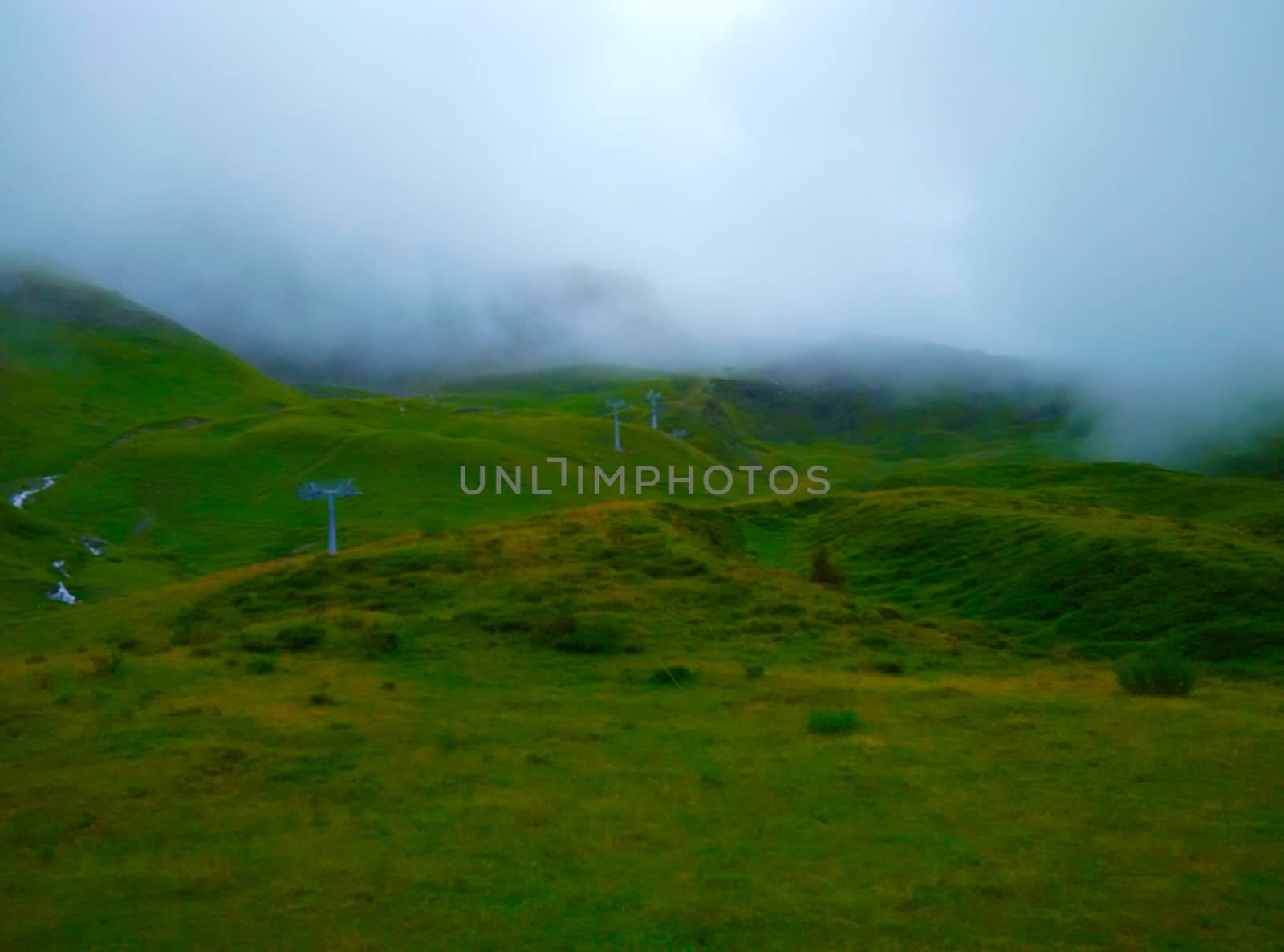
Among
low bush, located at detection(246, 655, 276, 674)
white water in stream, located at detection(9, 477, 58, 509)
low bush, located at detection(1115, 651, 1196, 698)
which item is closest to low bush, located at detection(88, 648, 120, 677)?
low bush, located at detection(246, 655, 276, 674)

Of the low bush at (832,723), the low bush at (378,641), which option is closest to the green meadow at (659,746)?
the low bush at (832,723)

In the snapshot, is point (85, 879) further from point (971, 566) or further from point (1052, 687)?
point (971, 566)

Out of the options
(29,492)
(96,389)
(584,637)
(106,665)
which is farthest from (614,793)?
(96,389)

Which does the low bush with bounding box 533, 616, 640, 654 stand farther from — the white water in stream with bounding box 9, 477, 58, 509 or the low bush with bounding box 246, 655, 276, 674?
the white water in stream with bounding box 9, 477, 58, 509

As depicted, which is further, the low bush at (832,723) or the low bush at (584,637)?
the low bush at (584,637)

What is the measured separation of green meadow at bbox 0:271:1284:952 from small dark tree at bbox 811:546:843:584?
361 millimetres

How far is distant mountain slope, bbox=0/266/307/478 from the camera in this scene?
121825mm

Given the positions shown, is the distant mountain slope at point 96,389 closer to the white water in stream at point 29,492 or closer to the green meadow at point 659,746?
the white water in stream at point 29,492

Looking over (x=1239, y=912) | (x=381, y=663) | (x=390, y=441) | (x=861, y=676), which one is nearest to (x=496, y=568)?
(x=381, y=663)

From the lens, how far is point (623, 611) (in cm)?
3647

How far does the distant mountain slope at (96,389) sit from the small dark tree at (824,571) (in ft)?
273

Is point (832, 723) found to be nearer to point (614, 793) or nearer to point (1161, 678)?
point (614, 793)

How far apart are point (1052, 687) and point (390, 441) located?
9211 centimetres

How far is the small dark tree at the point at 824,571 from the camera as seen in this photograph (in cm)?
5406
